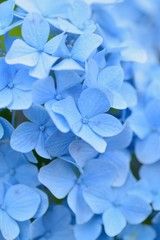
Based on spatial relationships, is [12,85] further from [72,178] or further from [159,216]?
[159,216]

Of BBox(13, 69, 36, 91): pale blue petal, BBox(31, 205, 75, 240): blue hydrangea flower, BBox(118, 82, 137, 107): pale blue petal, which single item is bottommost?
BBox(31, 205, 75, 240): blue hydrangea flower

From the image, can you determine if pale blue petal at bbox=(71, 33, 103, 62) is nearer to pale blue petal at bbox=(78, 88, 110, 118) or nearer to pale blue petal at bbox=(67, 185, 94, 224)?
pale blue petal at bbox=(78, 88, 110, 118)

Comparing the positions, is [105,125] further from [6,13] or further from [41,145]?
[6,13]

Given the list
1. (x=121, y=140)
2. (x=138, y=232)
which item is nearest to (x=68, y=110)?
(x=121, y=140)

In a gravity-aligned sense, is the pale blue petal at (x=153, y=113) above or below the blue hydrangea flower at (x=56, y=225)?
above

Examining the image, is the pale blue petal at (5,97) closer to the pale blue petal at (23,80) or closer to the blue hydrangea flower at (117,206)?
the pale blue petal at (23,80)

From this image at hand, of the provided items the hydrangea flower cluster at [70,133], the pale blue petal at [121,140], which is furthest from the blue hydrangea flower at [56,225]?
the pale blue petal at [121,140]

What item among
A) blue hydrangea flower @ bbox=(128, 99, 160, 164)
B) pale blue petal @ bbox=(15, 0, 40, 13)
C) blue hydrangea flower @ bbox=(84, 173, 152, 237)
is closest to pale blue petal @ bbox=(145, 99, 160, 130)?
blue hydrangea flower @ bbox=(128, 99, 160, 164)
